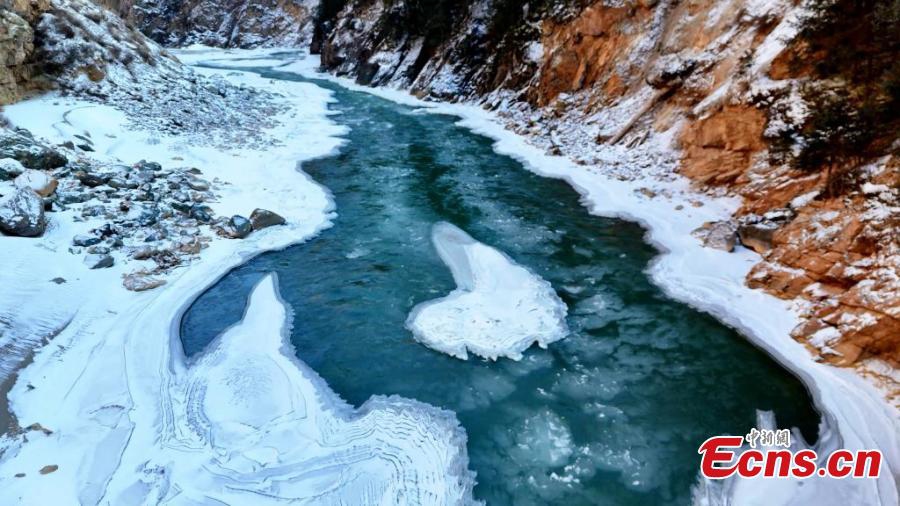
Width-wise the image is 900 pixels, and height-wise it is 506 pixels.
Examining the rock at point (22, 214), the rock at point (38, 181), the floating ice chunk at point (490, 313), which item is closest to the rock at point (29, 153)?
the rock at point (38, 181)

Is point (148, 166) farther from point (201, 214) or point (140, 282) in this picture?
point (140, 282)

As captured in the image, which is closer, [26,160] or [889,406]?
[889,406]

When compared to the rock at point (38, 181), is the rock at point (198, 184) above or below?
below

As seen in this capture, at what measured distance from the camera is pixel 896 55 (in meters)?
8.48

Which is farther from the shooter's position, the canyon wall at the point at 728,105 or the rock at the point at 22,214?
the rock at the point at 22,214

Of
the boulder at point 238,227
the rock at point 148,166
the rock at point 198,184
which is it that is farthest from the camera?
the rock at point 148,166

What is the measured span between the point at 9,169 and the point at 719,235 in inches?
496

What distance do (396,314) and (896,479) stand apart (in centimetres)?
578

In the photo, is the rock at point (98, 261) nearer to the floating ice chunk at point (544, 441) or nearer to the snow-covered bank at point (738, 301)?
the floating ice chunk at point (544, 441)

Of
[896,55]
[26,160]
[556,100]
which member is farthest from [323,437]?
[556,100]

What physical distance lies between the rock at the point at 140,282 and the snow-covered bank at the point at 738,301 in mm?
7980

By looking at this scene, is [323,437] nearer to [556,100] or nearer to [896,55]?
[896,55]

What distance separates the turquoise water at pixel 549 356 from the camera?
5121mm

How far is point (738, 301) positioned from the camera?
7.47 meters
